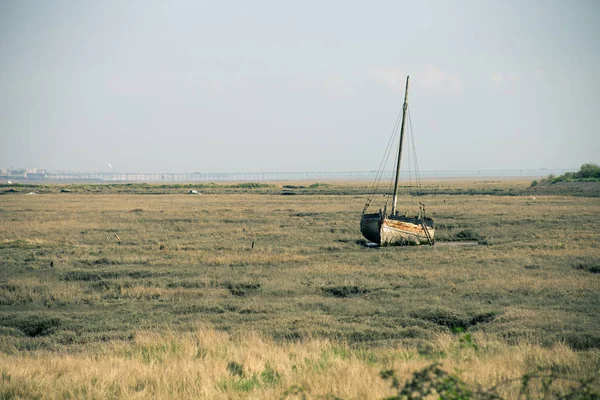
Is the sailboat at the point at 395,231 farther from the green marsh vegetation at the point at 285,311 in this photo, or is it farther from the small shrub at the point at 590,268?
the small shrub at the point at 590,268

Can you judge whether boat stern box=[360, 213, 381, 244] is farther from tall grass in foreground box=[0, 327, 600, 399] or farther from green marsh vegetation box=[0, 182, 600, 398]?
tall grass in foreground box=[0, 327, 600, 399]

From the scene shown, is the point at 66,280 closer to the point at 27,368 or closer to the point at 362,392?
the point at 27,368

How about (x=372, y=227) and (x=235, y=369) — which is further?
(x=372, y=227)

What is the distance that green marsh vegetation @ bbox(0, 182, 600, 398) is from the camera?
27.7 feet

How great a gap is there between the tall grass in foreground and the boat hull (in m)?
15.7

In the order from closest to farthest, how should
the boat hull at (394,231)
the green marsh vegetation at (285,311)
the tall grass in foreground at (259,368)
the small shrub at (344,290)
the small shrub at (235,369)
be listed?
the tall grass in foreground at (259,368), the green marsh vegetation at (285,311), the small shrub at (235,369), the small shrub at (344,290), the boat hull at (394,231)

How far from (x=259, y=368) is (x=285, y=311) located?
550cm

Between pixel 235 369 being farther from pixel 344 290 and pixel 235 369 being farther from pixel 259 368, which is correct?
pixel 344 290

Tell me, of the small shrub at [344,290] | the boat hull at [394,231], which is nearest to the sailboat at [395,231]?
the boat hull at [394,231]

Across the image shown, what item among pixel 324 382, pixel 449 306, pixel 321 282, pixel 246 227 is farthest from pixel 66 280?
pixel 246 227

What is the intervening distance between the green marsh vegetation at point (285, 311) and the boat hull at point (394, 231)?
0.94 metres

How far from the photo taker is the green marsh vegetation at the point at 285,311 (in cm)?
845

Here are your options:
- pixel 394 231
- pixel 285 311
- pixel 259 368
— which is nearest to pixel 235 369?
pixel 259 368

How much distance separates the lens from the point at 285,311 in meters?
14.5
